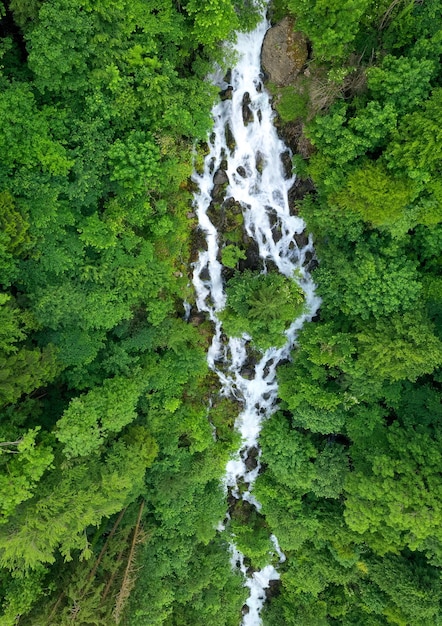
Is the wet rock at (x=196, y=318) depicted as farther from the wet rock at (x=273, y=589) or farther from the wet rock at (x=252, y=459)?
the wet rock at (x=273, y=589)

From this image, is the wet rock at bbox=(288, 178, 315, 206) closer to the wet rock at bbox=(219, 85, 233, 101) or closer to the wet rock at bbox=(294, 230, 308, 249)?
the wet rock at bbox=(294, 230, 308, 249)

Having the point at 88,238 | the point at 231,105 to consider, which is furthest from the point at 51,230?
the point at 231,105

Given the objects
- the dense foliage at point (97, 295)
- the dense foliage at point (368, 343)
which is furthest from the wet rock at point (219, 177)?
the dense foliage at point (368, 343)

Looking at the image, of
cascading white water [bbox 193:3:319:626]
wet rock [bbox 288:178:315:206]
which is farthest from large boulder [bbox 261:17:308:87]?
wet rock [bbox 288:178:315:206]

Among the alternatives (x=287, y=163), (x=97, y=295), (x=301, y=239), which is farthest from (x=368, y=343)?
(x=97, y=295)

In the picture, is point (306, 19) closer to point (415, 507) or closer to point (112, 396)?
point (112, 396)
